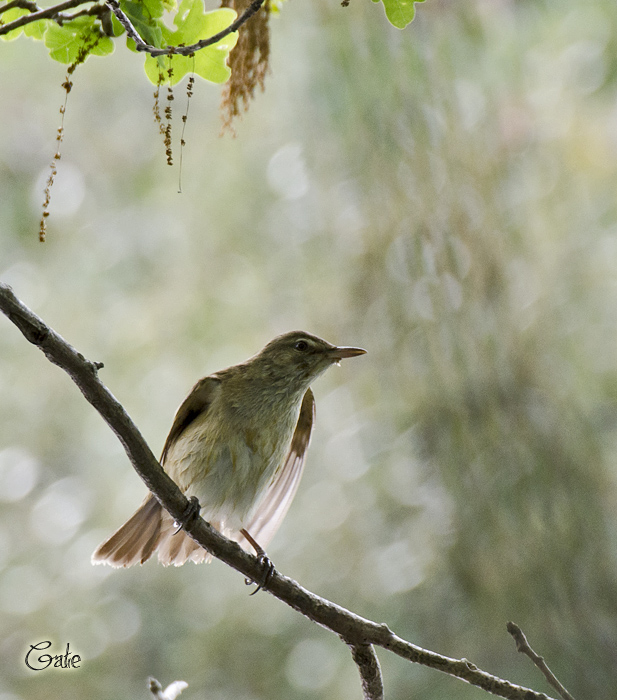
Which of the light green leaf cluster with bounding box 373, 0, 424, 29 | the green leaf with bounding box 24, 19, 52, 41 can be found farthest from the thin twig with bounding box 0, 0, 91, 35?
the light green leaf cluster with bounding box 373, 0, 424, 29

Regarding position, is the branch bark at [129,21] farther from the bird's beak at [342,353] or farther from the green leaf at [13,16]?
the bird's beak at [342,353]

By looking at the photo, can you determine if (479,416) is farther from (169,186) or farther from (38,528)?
(169,186)

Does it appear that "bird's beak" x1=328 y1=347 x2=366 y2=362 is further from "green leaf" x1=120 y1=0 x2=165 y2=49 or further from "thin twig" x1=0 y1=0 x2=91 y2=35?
"thin twig" x1=0 y1=0 x2=91 y2=35

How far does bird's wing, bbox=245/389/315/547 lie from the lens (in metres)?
2.37

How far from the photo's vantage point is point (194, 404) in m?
2.19

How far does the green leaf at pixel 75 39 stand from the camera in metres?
1.35

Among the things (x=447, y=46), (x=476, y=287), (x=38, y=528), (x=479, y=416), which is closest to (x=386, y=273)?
(x=476, y=287)

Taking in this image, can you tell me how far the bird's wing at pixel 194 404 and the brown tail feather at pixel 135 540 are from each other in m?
0.17

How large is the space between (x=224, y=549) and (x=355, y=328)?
2105mm

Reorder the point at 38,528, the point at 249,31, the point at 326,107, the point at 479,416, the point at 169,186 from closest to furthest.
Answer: the point at 249,31 < the point at 479,416 < the point at 326,107 < the point at 38,528 < the point at 169,186

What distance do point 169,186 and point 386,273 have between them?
267 cm

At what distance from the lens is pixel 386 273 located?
3135 millimetres

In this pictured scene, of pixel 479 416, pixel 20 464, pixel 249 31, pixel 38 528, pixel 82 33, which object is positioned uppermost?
pixel 20 464

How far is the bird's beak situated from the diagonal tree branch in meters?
0.63
